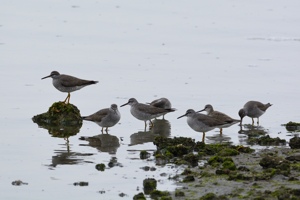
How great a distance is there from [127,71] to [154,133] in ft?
16.3

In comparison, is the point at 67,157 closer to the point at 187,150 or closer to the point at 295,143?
the point at 187,150

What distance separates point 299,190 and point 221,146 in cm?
312

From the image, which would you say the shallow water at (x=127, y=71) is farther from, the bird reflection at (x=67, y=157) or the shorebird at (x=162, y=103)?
the shorebird at (x=162, y=103)

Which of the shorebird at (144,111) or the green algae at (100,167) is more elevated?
the shorebird at (144,111)

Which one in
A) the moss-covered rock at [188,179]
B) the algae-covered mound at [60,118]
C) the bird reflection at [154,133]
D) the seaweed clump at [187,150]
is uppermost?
the algae-covered mound at [60,118]

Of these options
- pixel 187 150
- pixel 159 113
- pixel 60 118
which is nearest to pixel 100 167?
pixel 187 150

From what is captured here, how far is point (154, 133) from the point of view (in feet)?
46.7

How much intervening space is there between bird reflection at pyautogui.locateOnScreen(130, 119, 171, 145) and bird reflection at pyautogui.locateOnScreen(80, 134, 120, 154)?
0.33 m

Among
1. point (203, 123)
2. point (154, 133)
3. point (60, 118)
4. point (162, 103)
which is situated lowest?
point (154, 133)

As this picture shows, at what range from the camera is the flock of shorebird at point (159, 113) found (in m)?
13.4

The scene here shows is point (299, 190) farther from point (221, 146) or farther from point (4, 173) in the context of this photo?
point (4, 173)

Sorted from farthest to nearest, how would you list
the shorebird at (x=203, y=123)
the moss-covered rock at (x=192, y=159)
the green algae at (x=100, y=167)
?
the shorebird at (x=203, y=123) → the moss-covered rock at (x=192, y=159) → the green algae at (x=100, y=167)

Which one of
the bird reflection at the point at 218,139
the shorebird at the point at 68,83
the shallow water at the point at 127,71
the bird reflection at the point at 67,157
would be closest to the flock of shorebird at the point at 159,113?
the shorebird at the point at 68,83

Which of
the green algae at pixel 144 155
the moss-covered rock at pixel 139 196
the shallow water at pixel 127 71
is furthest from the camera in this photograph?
the green algae at pixel 144 155
